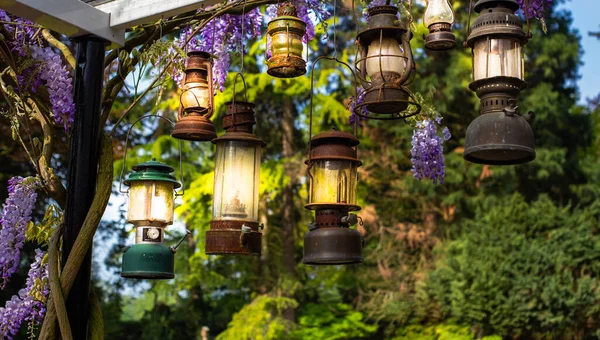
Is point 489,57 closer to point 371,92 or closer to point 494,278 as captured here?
point 371,92

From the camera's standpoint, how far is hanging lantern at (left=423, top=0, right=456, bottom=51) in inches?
119

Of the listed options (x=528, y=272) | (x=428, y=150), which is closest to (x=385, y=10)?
(x=428, y=150)

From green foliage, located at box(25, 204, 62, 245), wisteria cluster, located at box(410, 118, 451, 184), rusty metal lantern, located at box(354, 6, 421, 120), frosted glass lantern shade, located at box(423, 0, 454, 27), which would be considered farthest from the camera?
wisteria cluster, located at box(410, 118, 451, 184)

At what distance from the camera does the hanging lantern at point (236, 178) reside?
325 cm

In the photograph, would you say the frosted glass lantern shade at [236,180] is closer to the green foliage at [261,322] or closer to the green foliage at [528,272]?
the green foliage at [528,272]

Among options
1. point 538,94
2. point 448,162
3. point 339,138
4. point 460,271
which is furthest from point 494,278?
point 339,138

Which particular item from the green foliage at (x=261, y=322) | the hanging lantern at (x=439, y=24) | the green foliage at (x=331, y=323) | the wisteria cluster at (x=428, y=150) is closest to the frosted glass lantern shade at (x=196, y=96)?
the hanging lantern at (x=439, y=24)

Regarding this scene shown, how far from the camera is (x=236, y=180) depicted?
131 inches

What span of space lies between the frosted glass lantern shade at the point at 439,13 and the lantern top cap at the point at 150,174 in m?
1.39

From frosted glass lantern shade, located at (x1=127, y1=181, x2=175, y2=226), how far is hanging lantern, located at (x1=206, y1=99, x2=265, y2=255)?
1.39 feet

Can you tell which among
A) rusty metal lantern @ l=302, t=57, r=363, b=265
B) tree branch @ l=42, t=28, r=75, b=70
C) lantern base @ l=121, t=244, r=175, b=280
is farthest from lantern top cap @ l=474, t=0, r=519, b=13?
tree branch @ l=42, t=28, r=75, b=70

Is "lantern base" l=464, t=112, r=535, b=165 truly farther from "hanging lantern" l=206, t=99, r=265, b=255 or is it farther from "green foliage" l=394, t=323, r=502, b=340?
"green foliage" l=394, t=323, r=502, b=340

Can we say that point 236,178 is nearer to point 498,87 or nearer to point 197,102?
point 197,102

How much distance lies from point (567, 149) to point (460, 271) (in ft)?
13.3
